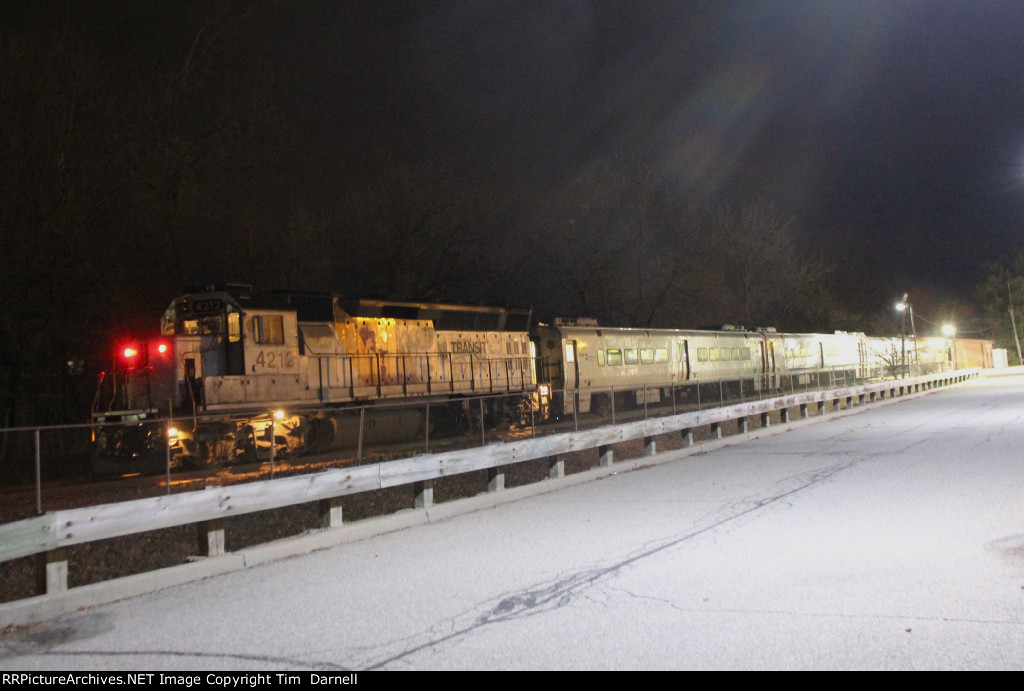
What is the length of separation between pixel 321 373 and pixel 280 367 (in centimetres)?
125

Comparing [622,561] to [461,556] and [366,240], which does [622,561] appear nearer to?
[461,556]

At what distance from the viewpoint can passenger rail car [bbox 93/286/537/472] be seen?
16.9m

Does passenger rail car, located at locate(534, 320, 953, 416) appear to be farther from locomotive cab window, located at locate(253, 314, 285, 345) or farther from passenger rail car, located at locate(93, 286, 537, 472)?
locomotive cab window, located at locate(253, 314, 285, 345)

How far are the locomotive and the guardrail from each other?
4.34 ft

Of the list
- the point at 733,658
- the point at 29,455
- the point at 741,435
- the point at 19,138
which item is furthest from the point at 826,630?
the point at 19,138

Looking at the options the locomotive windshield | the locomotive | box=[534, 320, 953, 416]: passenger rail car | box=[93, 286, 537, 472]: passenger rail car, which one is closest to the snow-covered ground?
the locomotive

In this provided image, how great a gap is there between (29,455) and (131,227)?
14.0m

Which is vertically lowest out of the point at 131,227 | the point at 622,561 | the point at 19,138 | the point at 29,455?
the point at 622,561

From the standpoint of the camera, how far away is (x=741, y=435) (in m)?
18.5

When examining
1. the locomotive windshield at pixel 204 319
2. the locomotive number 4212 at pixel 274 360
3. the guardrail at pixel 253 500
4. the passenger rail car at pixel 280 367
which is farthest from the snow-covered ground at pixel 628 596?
the locomotive windshield at pixel 204 319

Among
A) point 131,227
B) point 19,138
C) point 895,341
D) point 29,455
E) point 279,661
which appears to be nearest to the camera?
point 279,661

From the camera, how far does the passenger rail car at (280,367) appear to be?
55.4 feet

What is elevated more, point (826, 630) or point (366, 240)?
point (366, 240)
